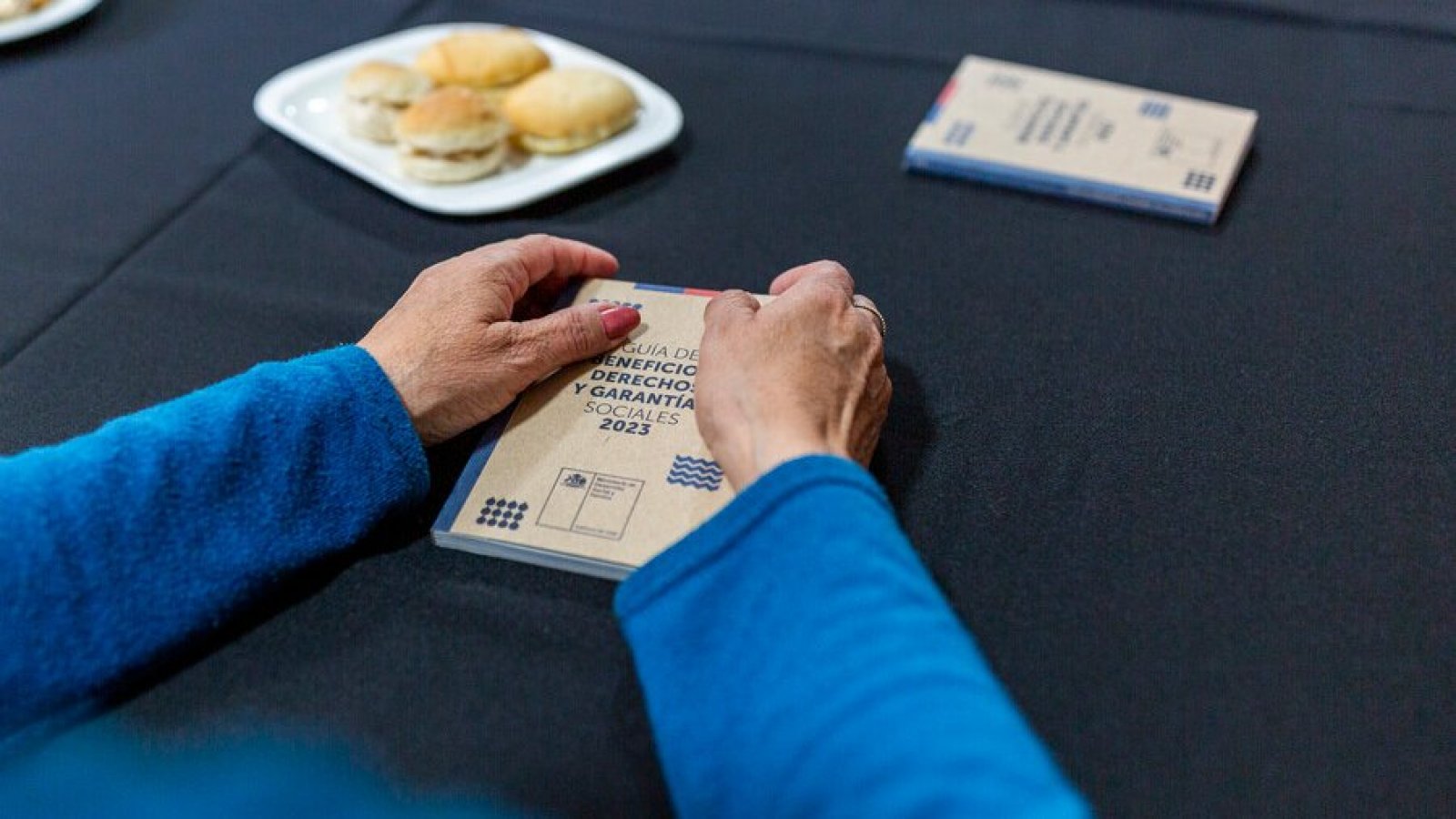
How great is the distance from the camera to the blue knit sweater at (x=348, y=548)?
51cm

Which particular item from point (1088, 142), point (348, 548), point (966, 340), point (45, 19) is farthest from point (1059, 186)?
point (45, 19)

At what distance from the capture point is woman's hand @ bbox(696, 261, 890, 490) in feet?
2.15

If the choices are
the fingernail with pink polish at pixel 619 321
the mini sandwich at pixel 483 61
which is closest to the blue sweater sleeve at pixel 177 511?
the fingernail with pink polish at pixel 619 321

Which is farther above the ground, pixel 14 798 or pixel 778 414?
pixel 778 414

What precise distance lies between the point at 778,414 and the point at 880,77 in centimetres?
66

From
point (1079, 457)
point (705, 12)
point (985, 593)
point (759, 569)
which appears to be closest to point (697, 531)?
point (759, 569)

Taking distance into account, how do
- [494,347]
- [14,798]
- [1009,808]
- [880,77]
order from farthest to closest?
[880,77]
[494,347]
[14,798]
[1009,808]

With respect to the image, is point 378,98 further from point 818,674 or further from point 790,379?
point 818,674

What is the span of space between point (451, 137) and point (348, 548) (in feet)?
1.42

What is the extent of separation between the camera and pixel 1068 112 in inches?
42.4

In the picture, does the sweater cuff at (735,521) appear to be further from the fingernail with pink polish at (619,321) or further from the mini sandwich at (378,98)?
the mini sandwich at (378,98)

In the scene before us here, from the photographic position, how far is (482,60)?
3.59 feet

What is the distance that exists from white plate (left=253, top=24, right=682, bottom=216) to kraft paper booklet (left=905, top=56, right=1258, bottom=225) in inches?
10.2

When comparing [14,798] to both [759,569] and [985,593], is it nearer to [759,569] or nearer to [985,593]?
[759,569]
